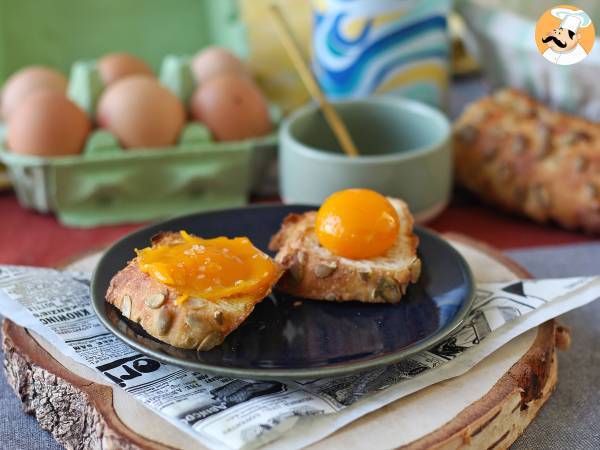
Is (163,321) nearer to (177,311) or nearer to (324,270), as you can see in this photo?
(177,311)

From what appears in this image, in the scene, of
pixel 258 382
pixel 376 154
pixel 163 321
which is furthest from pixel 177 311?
pixel 376 154

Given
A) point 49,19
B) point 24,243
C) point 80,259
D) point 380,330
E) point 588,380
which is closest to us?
point 380,330

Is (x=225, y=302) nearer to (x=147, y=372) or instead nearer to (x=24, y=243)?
(x=147, y=372)

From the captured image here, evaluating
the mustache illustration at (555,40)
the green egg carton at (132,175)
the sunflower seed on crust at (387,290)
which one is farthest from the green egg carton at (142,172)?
the mustache illustration at (555,40)

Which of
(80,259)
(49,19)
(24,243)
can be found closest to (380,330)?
(80,259)

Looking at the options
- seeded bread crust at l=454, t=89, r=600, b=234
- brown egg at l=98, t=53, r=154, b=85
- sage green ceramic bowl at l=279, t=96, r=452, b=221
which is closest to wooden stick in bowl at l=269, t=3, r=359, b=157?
sage green ceramic bowl at l=279, t=96, r=452, b=221
